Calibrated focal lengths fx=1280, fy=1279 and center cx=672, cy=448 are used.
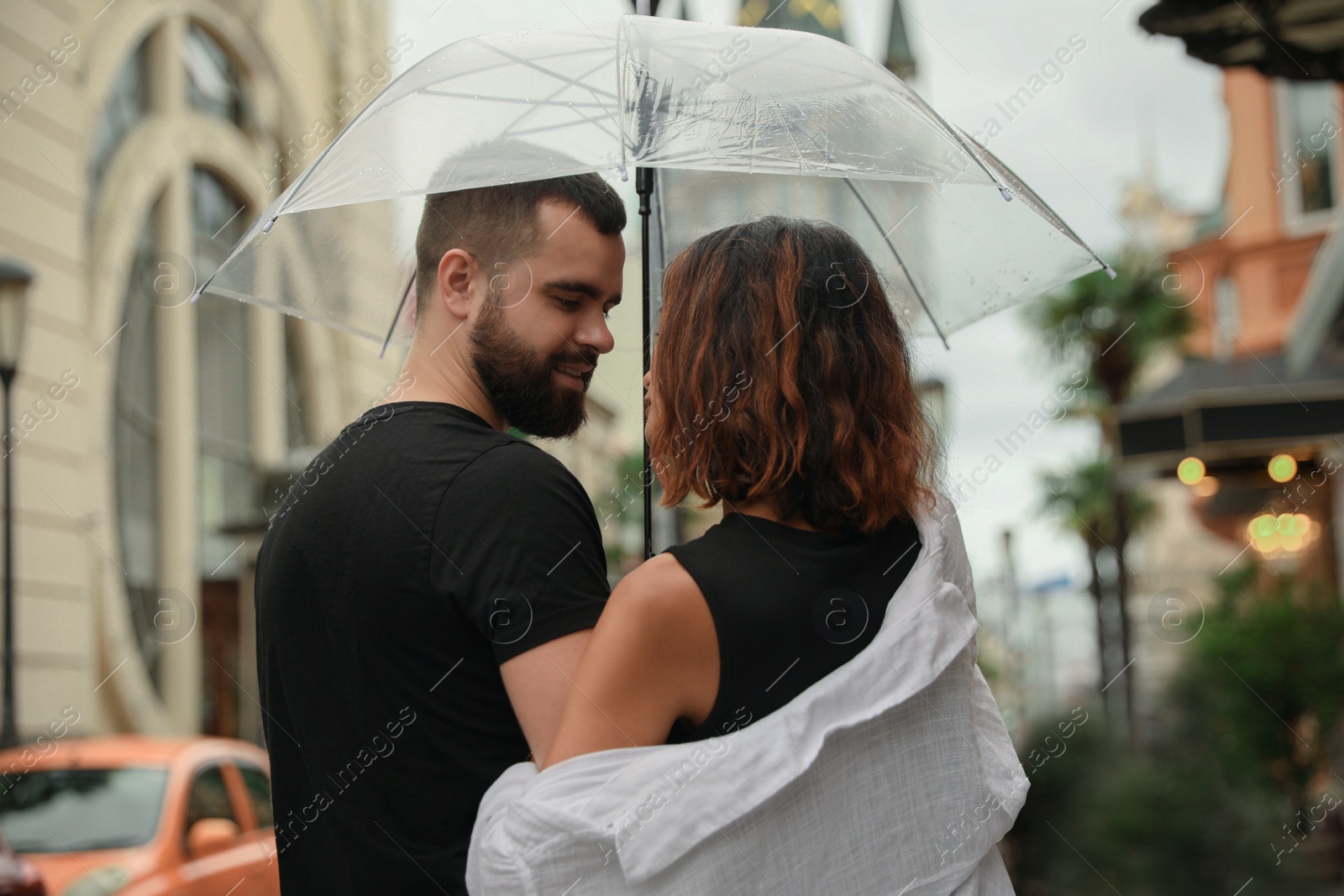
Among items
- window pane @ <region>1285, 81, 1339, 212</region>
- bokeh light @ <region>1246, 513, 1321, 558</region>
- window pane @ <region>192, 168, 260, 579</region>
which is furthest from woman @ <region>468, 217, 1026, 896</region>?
window pane @ <region>1285, 81, 1339, 212</region>

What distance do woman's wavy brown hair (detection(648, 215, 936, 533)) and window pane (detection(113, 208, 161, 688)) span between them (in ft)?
30.5

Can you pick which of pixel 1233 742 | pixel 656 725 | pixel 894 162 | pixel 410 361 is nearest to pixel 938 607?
pixel 656 725

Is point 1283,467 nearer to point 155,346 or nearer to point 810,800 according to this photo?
point 155,346

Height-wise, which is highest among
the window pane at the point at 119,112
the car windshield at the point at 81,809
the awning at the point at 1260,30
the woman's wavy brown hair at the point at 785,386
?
the window pane at the point at 119,112

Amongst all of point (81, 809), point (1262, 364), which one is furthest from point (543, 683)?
point (1262, 364)

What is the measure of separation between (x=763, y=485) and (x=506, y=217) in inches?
28.8

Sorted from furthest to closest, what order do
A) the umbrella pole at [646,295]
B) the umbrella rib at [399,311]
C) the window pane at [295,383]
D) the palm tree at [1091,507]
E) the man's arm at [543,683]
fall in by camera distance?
the palm tree at [1091,507] → the window pane at [295,383] → the umbrella rib at [399,311] → the umbrella pole at [646,295] → the man's arm at [543,683]

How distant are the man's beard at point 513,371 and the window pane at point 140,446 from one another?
8860 millimetres

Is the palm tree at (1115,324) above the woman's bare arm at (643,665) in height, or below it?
below

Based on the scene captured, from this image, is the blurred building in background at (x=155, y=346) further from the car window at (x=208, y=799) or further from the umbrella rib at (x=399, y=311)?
the umbrella rib at (x=399, y=311)

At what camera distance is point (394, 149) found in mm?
2203

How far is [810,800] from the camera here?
1578 millimetres

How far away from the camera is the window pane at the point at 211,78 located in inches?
454

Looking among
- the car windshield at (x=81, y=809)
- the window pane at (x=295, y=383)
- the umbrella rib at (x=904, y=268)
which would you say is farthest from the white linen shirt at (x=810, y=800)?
the window pane at (x=295, y=383)
